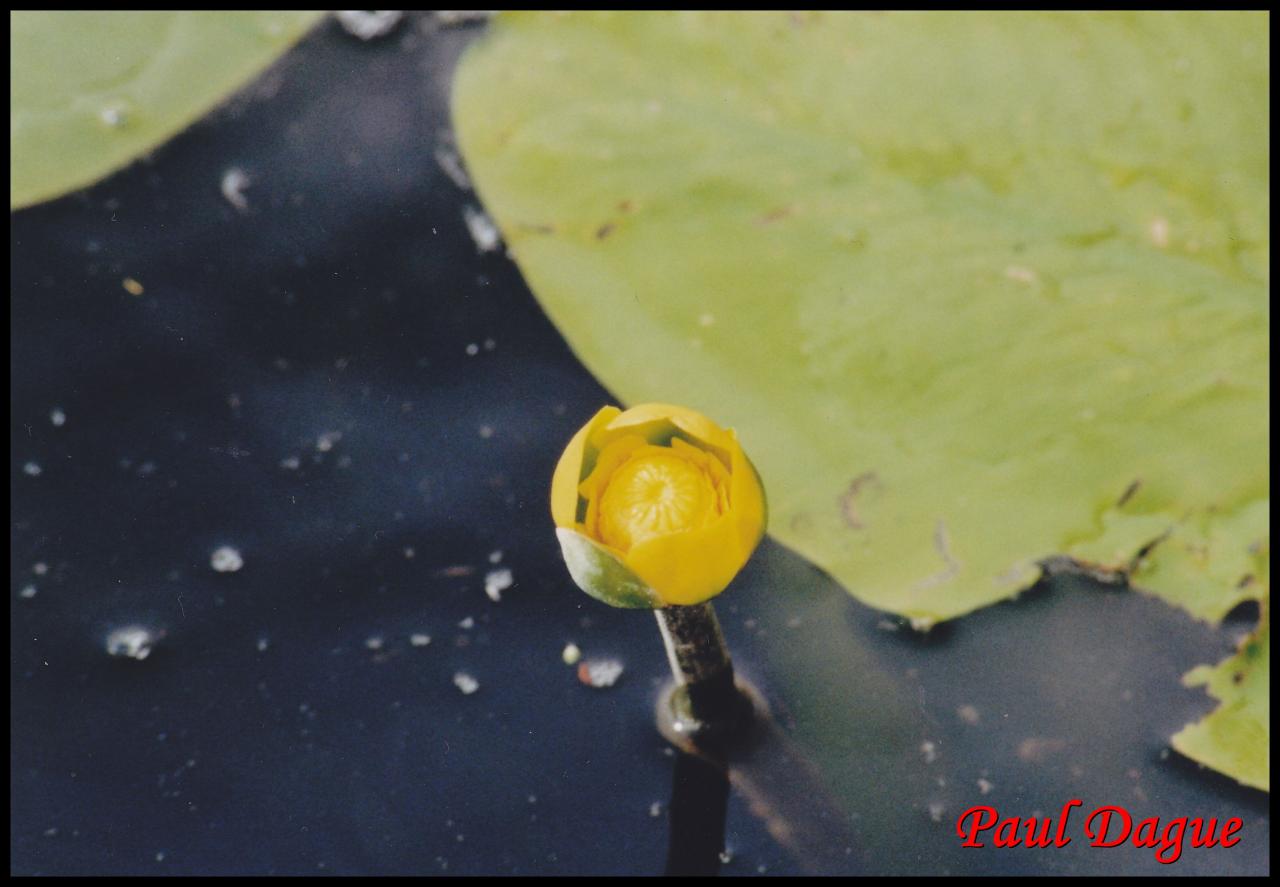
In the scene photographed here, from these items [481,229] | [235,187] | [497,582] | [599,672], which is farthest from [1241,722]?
[235,187]

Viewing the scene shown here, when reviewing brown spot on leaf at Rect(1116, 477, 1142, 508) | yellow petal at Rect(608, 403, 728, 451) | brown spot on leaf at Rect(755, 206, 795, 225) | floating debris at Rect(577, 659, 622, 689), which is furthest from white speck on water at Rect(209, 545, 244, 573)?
brown spot on leaf at Rect(1116, 477, 1142, 508)

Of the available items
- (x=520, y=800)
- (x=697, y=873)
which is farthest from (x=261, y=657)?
(x=697, y=873)

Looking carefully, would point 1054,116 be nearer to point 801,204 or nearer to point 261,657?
point 801,204

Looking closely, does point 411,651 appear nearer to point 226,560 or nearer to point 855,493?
point 226,560

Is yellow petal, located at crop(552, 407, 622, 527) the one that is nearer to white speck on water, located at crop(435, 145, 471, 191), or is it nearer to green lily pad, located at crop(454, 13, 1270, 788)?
green lily pad, located at crop(454, 13, 1270, 788)

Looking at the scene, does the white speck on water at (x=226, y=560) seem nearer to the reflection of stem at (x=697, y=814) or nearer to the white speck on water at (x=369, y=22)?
the reflection of stem at (x=697, y=814)
